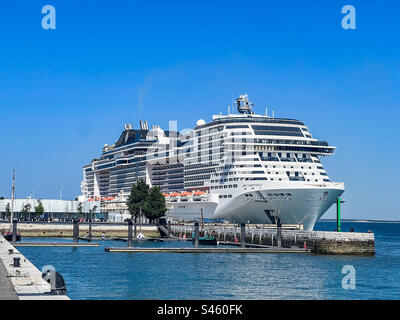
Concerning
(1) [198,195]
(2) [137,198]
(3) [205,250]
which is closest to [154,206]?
(2) [137,198]

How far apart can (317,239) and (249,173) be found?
31957 mm

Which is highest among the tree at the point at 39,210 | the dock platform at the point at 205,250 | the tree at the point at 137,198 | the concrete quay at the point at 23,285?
the tree at the point at 137,198

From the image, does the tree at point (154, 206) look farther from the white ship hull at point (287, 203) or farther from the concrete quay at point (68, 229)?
the white ship hull at point (287, 203)

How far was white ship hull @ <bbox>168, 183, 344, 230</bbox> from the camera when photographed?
304 ft

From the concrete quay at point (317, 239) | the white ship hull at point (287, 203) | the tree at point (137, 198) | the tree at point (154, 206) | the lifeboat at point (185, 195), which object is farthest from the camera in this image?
the tree at point (137, 198)

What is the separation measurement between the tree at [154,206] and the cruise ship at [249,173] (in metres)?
3.60

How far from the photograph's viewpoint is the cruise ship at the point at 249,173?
312 feet

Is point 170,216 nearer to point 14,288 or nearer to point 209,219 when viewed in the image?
point 209,219

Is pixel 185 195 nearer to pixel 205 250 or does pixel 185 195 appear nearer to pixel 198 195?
pixel 198 195

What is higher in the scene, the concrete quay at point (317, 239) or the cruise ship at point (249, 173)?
the cruise ship at point (249, 173)

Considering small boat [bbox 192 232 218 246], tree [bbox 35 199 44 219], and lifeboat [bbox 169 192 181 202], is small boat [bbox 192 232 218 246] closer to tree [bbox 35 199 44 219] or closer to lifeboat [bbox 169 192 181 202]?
lifeboat [bbox 169 192 181 202]

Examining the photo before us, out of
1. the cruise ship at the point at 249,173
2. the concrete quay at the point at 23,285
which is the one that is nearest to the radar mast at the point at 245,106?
the cruise ship at the point at 249,173

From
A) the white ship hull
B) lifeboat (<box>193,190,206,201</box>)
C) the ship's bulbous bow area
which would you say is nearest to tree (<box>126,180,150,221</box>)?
lifeboat (<box>193,190,206,201</box>)
